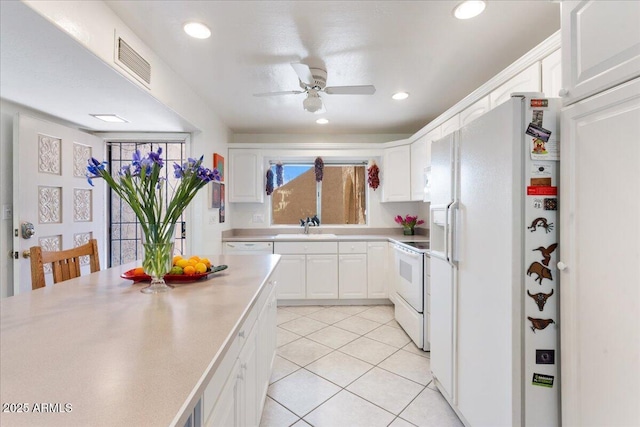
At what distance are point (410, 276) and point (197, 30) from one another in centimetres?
268

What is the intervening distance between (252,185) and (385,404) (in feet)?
10.1

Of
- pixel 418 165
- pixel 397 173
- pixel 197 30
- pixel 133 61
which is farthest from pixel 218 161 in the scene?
pixel 418 165

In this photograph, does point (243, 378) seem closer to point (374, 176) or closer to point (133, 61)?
point (133, 61)

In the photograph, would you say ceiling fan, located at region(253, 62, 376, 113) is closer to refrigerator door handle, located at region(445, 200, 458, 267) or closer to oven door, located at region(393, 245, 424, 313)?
refrigerator door handle, located at region(445, 200, 458, 267)


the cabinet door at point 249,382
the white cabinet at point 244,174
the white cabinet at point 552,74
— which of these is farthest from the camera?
the white cabinet at point 244,174

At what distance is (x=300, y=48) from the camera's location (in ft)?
6.89

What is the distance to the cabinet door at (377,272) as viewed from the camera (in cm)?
381

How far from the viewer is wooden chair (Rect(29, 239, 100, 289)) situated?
143 cm

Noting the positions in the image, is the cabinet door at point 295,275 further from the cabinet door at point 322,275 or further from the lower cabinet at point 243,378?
the lower cabinet at point 243,378

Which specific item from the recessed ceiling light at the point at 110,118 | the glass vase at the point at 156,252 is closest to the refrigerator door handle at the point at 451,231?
the glass vase at the point at 156,252

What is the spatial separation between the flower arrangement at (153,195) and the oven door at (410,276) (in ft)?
6.73

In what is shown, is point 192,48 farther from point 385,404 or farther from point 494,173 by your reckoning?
point 385,404

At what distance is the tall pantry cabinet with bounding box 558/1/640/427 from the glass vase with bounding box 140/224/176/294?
64.3 inches

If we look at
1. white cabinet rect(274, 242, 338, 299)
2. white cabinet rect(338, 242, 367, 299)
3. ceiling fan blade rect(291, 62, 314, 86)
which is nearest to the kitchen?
ceiling fan blade rect(291, 62, 314, 86)
